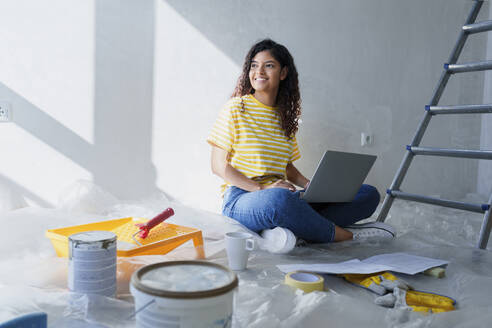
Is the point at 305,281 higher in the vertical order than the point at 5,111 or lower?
lower

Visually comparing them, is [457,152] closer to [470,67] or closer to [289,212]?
[470,67]

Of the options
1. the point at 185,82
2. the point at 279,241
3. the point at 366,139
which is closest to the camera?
the point at 279,241

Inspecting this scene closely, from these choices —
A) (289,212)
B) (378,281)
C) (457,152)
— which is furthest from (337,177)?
(457,152)

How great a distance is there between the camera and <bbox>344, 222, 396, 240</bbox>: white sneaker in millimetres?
1655

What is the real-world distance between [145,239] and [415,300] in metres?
0.72

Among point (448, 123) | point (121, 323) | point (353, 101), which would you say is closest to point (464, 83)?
point (448, 123)

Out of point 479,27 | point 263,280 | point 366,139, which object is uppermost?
point 479,27

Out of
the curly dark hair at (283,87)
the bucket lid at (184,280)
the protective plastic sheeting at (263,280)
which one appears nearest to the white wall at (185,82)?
the protective plastic sheeting at (263,280)

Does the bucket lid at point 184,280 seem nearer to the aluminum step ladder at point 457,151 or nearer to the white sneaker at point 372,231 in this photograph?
the white sneaker at point 372,231

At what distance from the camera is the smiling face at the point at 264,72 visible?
5.84 feet

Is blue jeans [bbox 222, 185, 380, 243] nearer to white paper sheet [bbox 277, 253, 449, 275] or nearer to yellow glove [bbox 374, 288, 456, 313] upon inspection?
white paper sheet [bbox 277, 253, 449, 275]

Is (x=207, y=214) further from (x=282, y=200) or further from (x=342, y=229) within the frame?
(x=342, y=229)

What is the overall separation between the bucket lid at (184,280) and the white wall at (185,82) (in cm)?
159

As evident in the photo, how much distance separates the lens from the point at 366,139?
2.61m
